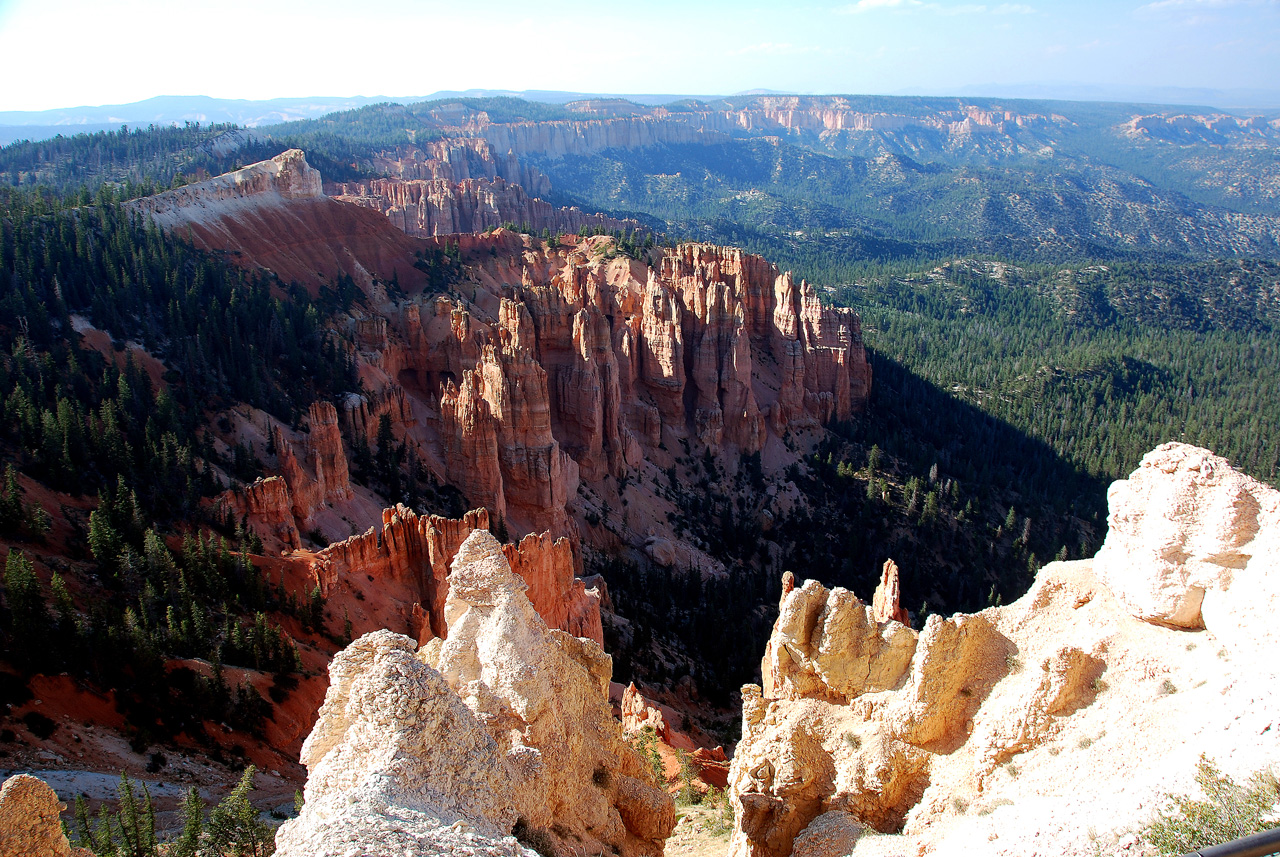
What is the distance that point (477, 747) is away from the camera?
10023 mm

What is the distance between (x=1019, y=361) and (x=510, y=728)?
93442mm

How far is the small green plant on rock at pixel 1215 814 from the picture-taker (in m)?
7.36

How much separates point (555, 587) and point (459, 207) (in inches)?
3548

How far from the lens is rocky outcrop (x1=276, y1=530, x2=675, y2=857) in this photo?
8070 mm

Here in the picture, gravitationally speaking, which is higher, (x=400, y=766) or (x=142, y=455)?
(x=400, y=766)

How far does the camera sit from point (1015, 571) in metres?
48.0

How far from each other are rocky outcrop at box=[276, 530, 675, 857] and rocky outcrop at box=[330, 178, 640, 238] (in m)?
89.7

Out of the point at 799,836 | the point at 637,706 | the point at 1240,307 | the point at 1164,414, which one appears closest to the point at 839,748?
the point at 799,836

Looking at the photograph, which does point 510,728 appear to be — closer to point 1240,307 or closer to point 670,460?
point 670,460

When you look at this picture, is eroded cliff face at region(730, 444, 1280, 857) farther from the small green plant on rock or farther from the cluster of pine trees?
the cluster of pine trees

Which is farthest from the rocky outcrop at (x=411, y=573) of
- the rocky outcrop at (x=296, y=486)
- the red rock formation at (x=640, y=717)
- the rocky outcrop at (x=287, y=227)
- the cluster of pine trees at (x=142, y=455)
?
the rocky outcrop at (x=287, y=227)

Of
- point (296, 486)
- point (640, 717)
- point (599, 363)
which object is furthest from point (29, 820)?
point (599, 363)

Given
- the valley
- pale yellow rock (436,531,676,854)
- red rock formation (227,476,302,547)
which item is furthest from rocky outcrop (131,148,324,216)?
pale yellow rock (436,531,676,854)

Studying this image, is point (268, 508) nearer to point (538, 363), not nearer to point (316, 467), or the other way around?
point (316, 467)
